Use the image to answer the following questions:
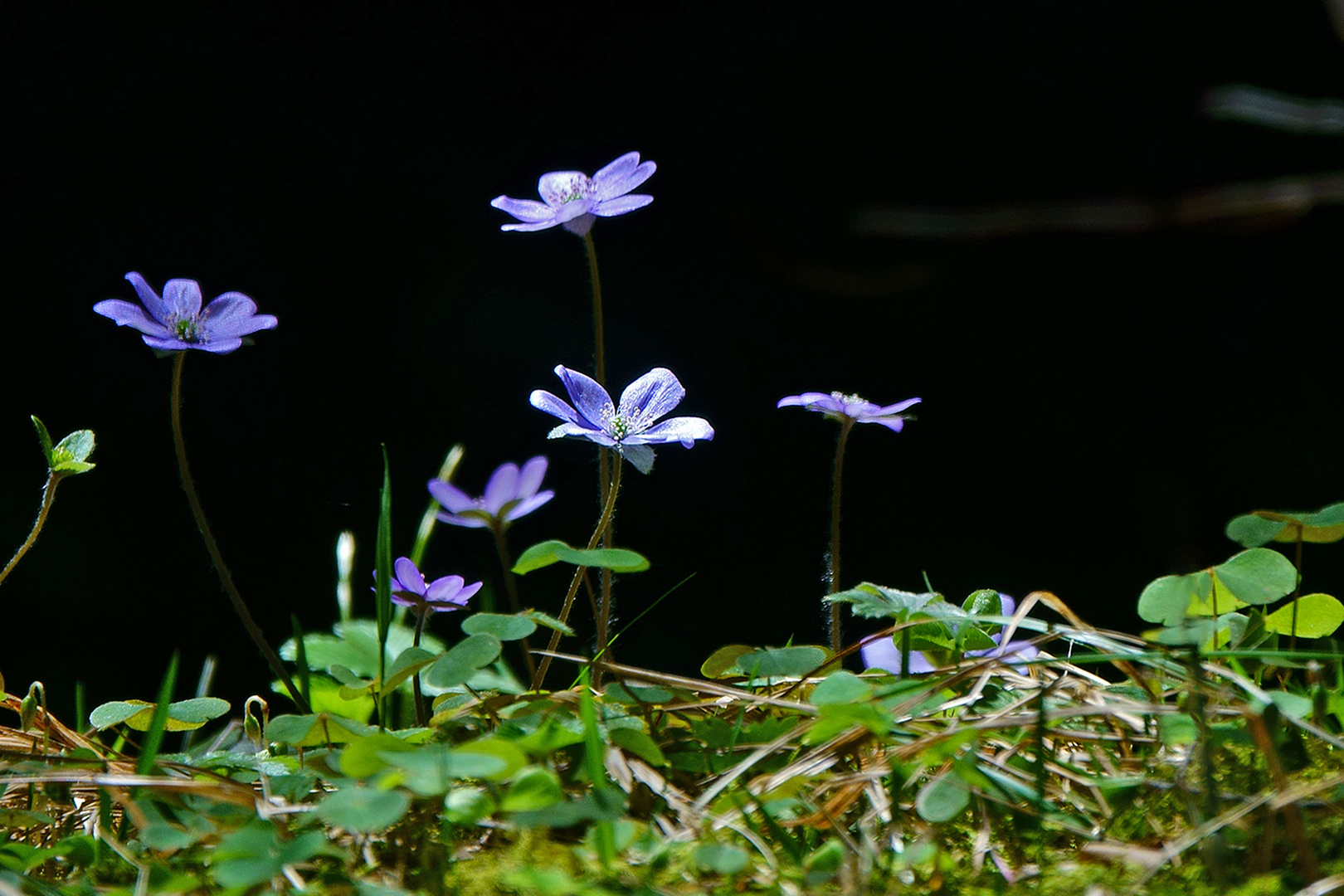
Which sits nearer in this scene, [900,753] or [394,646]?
[900,753]

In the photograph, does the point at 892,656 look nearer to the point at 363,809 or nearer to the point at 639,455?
the point at 639,455

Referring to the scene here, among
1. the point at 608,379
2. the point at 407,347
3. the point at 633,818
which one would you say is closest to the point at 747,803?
the point at 633,818

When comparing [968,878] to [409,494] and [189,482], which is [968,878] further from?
[409,494]

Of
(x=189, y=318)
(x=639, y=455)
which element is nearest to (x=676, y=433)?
(x=639, y=455)

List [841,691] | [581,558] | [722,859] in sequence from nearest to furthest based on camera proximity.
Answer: [722,859], [841,691], [581,558]

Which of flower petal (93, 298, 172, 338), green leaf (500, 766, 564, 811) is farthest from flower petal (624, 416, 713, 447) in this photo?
flower petal (93, 298, 172, 338)

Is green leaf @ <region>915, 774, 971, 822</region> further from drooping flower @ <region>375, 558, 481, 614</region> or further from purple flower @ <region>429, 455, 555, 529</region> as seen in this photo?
drooping flower @ <region>375, 558, 481, 614</region>
